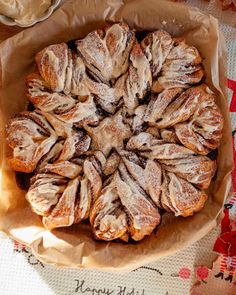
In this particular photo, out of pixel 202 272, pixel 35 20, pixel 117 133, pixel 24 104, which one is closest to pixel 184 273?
pixel 202 272

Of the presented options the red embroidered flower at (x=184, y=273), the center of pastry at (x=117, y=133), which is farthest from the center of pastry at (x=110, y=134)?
the red embroidered flower at (x=184, y=273)

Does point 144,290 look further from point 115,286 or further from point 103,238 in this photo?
point 103,238

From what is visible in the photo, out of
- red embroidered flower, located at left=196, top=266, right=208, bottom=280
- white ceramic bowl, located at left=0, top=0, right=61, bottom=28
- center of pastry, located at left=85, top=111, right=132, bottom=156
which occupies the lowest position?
red embroidered flower, located at left=196, top=266, right=208, bottom=280

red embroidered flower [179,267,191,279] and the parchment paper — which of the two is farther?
red embroidered flower [179,267,191,279]

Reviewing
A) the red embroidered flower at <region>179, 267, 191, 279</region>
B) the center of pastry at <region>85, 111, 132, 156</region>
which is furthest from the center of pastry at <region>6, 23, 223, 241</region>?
the red embroidered flower at <region>179, 267, 191, 279</region>

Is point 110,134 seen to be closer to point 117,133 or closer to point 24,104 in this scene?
point 117,133

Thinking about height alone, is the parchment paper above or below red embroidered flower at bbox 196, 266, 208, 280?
above

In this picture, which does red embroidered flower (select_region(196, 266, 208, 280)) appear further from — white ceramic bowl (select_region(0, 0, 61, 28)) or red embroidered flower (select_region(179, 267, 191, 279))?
white ceramic bowl (select_region(0, 0, 61, 28))
